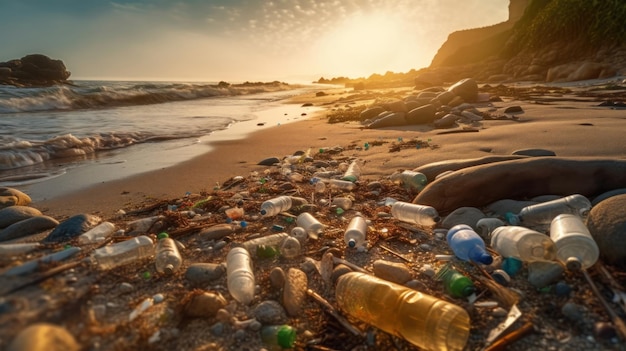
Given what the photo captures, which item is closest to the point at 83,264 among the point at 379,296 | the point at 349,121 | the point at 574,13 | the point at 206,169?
the point at 379,296

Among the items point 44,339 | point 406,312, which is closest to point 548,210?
point 406,312

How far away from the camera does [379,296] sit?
1886mm

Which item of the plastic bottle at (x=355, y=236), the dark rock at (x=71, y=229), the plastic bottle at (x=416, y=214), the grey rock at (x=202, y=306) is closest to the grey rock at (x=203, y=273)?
the grey rock at (x=202, y=306)

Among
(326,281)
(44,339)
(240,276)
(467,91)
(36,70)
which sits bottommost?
(326,281)

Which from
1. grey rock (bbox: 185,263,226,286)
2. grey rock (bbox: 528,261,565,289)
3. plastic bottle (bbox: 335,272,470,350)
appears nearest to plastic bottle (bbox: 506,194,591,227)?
grey rock (bbox: 528,261,565,289)

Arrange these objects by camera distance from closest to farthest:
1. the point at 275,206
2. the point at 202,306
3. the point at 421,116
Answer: the point at 202,306 → the point at 275,206 → the point at 421,116

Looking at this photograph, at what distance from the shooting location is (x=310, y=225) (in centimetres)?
309

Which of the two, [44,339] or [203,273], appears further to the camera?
[203,273]

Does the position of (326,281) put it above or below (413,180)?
below

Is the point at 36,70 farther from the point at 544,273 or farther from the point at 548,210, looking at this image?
the point at 544,273

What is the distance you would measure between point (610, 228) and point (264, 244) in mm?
2438

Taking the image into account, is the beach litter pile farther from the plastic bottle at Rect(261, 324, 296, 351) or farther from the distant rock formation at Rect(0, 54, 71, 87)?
the distant rock formation at Rect(0, 54, 71, 87)

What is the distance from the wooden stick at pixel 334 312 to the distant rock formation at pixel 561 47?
2523 centimetres

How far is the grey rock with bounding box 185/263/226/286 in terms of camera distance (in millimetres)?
2234
